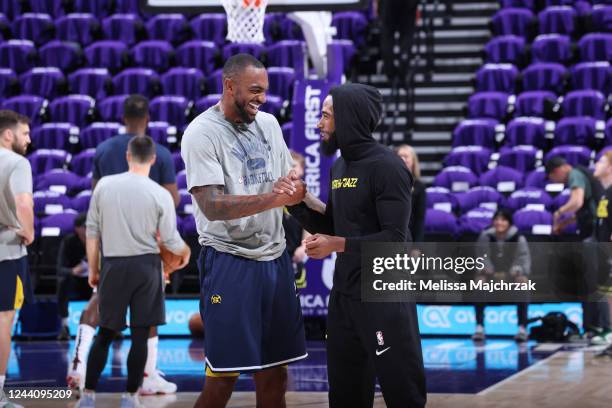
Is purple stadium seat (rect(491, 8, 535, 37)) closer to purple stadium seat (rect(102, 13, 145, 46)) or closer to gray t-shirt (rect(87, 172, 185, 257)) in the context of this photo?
purple stadium seat (rect(102, 13, 145, 46))

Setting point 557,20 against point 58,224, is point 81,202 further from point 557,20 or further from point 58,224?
point 557,20

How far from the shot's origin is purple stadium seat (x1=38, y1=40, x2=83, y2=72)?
18.1 meters

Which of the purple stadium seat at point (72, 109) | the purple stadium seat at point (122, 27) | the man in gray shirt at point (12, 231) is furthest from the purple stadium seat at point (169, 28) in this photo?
the man in gray shirt at point (12, 231)

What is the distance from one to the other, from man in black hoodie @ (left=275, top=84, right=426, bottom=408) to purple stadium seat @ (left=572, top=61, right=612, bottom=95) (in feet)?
36.9

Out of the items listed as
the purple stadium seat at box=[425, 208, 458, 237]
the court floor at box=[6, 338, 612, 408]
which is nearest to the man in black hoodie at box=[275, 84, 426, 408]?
the court floor at box=[6, 338, 612, 408]

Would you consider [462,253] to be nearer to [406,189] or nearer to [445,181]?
[406,189]

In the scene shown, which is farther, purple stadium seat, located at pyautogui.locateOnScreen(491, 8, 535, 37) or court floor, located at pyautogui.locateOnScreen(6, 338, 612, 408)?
purple stadium seat, located at pyautogui.locateOnScreen(491, 8, 535, 37)

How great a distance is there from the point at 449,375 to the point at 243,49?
9.84 metres

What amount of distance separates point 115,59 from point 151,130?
2.61 meters

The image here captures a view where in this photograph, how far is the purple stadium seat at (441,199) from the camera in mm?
13523

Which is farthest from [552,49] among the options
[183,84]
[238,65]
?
[238,65]

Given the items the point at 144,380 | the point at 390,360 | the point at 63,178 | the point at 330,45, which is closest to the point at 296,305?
the point at 390,360

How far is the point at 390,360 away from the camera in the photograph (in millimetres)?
4578

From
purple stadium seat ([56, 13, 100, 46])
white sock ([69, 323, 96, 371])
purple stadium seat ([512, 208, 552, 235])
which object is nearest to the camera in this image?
white sock ([69, 323, 96, 371])
